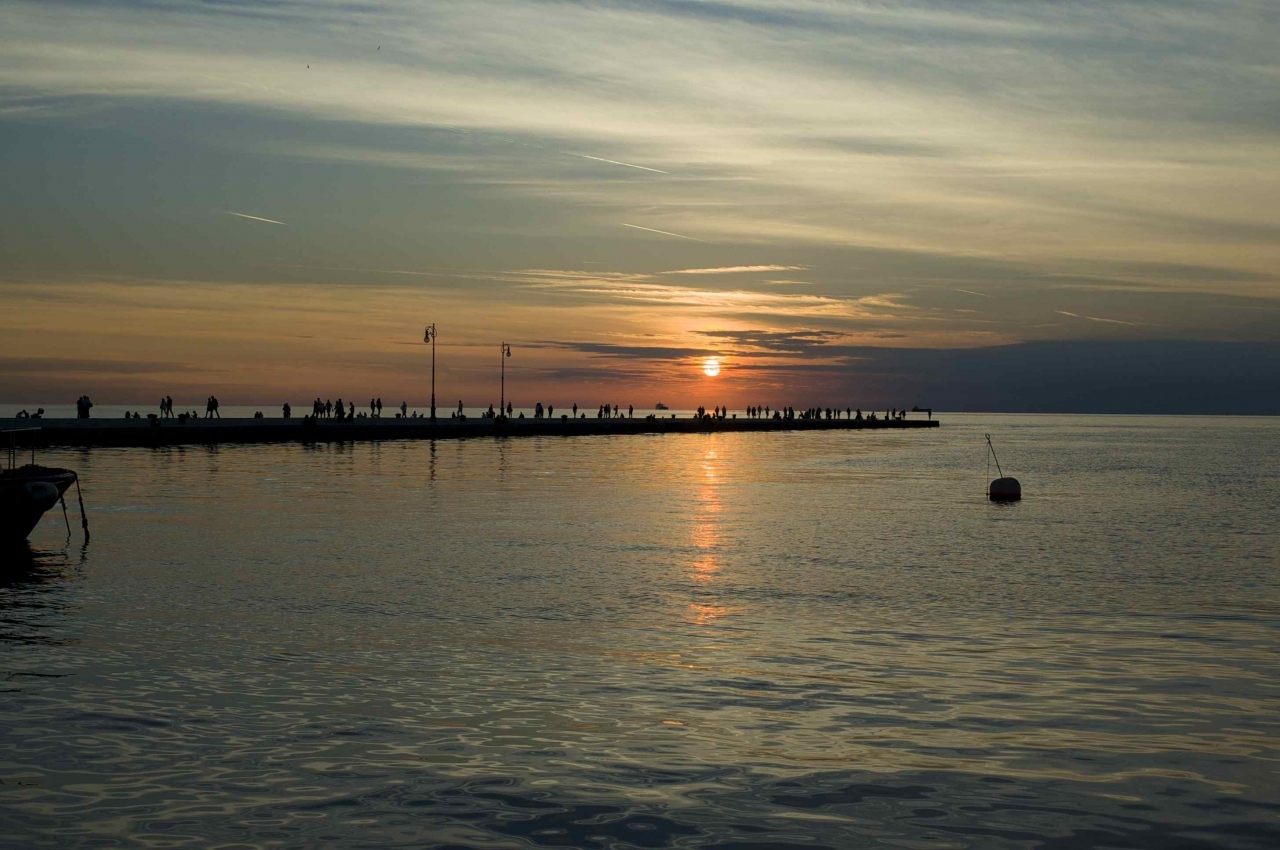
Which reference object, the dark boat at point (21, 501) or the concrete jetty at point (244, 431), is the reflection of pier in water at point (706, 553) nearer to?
the dark boat at point (21, 501)

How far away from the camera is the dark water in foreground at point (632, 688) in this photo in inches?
394

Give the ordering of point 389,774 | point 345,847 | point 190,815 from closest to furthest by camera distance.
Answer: point 345,847 < point 190,815 < point 389,774

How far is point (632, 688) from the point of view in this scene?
1491 cm

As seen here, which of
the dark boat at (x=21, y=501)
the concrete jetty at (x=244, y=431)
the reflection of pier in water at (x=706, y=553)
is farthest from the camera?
the concrete jetty at (x=244, y=431)

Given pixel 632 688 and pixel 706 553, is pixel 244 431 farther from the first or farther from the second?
pixel 632 688

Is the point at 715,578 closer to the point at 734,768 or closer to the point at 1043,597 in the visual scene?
the point at 1043,597

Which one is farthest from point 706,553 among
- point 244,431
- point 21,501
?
point 244,431

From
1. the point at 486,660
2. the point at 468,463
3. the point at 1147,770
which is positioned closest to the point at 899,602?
the point at 486,660

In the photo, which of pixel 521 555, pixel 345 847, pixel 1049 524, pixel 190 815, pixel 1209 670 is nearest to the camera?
pixel 345 847

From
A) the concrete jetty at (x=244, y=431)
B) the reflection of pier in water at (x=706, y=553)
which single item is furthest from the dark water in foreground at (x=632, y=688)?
the concrete jetty at (x=244, y=431)

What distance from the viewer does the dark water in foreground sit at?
1000cm

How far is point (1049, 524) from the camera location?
41.6 metres

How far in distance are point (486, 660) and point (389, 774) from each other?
18.1ft

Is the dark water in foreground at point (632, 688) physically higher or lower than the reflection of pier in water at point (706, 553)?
higher
